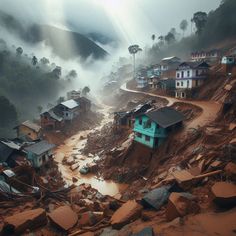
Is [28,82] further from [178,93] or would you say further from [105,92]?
[178,93]

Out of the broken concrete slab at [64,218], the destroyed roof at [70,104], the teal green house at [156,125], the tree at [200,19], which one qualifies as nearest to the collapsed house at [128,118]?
the teal green house at [156,125]

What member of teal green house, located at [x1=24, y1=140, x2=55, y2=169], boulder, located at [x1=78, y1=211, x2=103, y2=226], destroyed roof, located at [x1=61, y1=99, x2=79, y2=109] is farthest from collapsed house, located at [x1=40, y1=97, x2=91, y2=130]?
boulder, located at [x1=78, y1=211, x2=103, y2=226]

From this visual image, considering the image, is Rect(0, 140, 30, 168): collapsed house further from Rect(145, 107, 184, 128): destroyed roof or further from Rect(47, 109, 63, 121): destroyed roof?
Rect(47, 109, 63, 121): destroyed roof

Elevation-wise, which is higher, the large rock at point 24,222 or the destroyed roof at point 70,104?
the large rock at point 24,222

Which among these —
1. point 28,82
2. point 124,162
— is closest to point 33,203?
point 124,162

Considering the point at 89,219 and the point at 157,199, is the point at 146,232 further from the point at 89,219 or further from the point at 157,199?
the point at 89,219

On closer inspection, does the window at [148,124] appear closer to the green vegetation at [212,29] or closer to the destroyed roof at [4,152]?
the destroyed roof at [4,152]
